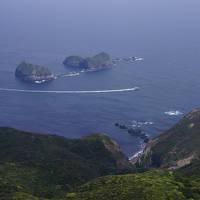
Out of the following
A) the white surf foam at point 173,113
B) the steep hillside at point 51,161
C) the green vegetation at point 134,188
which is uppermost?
the green vegetation at point 134,188

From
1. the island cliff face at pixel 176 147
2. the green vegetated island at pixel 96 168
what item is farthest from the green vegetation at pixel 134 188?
the island cliff face at pixel 176 147

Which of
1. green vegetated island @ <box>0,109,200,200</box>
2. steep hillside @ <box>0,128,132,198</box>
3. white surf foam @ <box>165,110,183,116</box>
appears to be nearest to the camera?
green vegetated island @ <box>0,109,200,200</box>

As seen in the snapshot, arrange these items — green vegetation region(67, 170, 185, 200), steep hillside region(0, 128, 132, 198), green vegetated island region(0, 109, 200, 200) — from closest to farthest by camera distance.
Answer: green vegetation region(67, 170, 185, 200), green vegetated island region(0, 109, 200, 200), steep hillside region(0, 128, 132, 198)

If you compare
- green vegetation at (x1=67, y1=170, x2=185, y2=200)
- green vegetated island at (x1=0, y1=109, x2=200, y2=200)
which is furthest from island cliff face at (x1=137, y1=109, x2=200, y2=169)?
green vegetation at (x1=67, y1=170, x2=185, y2=200)

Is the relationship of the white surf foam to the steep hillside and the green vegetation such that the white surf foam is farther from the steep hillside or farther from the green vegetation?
the green vegetation

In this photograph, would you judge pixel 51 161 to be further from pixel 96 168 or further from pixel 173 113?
pixel 173 113

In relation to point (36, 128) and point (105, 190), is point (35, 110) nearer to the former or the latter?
point (36, 128)

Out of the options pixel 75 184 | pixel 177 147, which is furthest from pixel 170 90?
pixel 75 184

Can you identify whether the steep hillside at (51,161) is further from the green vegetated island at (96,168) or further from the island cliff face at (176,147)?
the island cliff face at (176,147)
